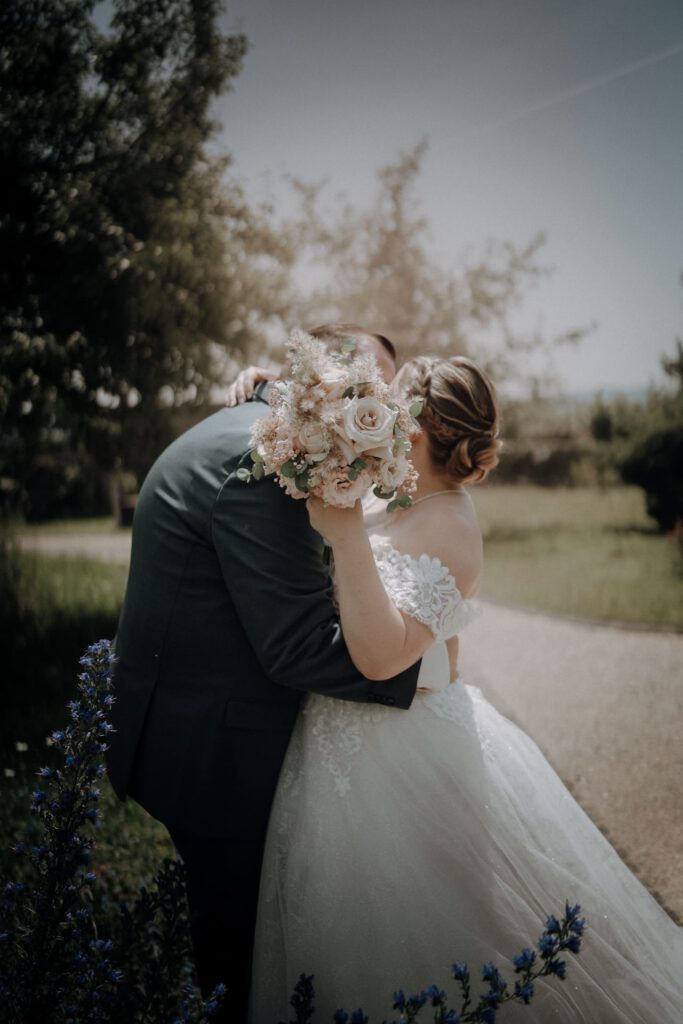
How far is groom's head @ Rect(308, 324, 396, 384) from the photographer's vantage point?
2498mm

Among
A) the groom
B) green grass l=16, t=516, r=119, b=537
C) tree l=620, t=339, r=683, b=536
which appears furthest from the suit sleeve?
green grass l=16, t=516, r=119, b=537

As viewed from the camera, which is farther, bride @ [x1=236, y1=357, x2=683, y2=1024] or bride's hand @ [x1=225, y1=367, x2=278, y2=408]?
bride's hand @ [x1=225, y1=367, x2=278, y2=408]

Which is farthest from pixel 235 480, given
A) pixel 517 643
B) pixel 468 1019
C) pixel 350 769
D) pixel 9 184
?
pixel 517 643

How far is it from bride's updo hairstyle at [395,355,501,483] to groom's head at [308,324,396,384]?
11cm

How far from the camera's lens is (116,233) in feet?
19.1

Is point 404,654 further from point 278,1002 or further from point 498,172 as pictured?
point 498,172

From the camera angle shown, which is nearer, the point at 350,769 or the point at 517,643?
the point at 350,769

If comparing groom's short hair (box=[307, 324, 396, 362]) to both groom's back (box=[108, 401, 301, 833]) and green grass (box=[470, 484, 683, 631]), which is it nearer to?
groom's back (box=[108, 401, 301, 833])

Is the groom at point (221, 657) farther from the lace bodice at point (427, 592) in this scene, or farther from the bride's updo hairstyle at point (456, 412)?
the bride's updo hairstyle at point (456, 412)

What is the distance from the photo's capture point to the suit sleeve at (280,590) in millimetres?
2004

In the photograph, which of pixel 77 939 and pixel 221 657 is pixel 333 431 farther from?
pixel 77 939

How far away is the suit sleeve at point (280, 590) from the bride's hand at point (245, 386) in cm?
66

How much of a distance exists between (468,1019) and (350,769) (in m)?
0.71

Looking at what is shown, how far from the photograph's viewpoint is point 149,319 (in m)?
6.23
